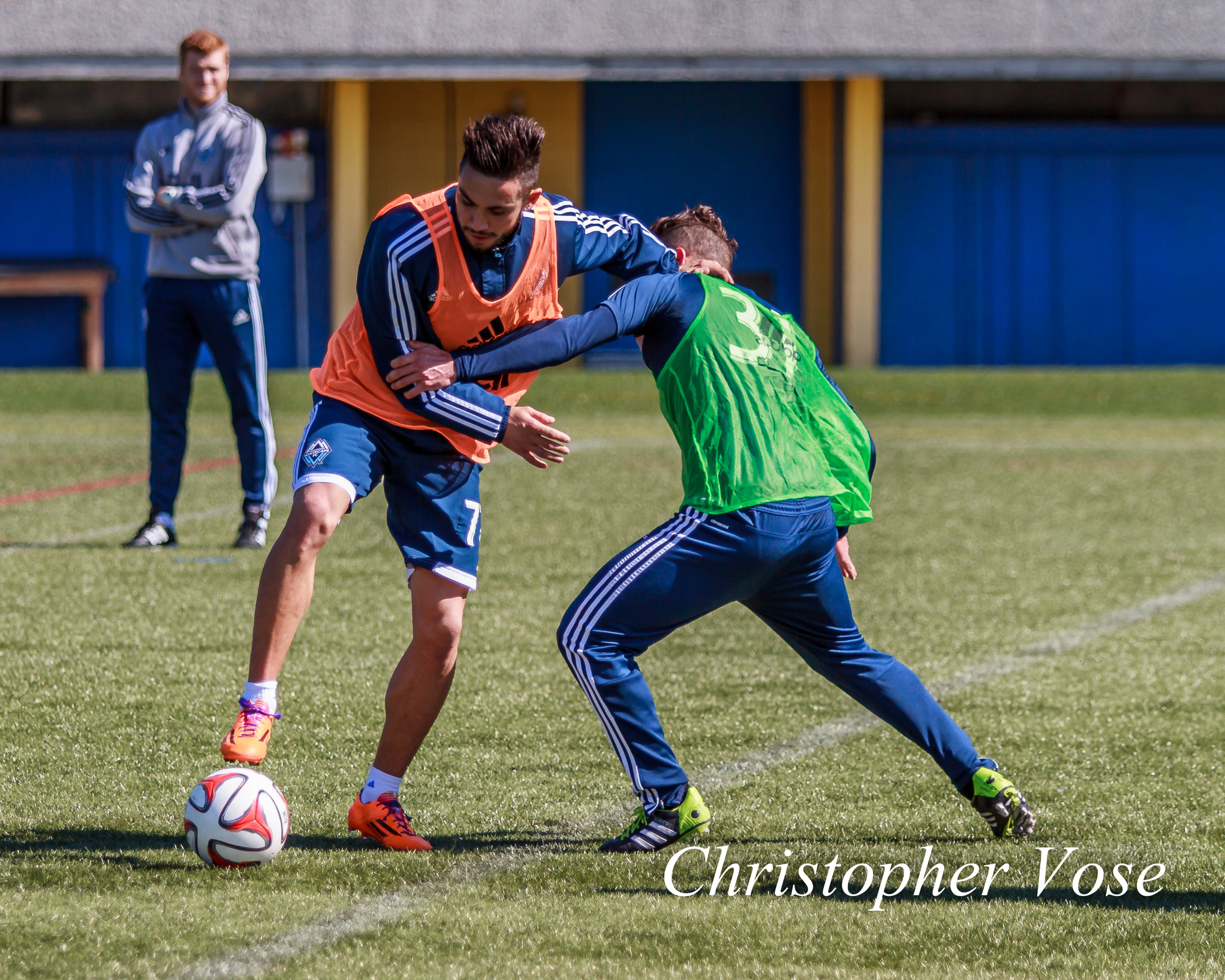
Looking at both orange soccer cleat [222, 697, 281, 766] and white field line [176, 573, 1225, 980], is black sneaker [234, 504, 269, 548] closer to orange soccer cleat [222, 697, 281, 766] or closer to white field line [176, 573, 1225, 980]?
white field line [176, 573, 1225, 980]

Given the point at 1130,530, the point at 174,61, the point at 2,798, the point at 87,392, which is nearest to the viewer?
the point at 2,798

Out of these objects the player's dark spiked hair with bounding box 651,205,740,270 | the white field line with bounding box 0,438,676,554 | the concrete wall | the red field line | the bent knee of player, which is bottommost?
the red field line

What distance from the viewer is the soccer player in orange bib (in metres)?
3.88

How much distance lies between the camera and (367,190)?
865 inches

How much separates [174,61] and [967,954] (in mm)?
18755

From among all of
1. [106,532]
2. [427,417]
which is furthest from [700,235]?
[106,532]

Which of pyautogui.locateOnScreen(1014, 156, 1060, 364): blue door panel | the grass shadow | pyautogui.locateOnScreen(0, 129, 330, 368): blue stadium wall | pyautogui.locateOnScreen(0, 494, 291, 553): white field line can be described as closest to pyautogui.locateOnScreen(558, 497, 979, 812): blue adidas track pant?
the grass shadow

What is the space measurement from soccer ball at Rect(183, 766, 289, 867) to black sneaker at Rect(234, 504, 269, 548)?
4528 mm

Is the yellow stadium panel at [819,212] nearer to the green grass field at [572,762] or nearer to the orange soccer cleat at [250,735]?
→ the green grass field at [572,762]

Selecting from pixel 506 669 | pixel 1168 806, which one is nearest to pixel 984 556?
pixel 506 669

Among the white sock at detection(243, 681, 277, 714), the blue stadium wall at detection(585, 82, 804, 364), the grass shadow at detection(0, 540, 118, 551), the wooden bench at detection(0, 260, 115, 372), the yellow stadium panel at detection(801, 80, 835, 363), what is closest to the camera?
the white sock at detection(243, 681, 277, 714)

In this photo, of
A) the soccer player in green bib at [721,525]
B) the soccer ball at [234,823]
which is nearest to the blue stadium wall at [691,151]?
the soccer player in green bib at [721,525]

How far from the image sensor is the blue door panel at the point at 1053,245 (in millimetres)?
22266

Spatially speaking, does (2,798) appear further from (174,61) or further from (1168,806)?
(174,61)
